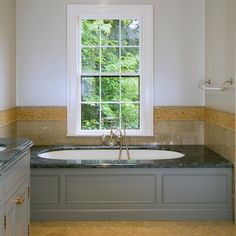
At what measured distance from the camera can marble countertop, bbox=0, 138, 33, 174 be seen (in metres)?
2.22

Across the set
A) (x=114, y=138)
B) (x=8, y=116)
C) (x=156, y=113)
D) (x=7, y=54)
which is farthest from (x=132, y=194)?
(x=7, y=54)

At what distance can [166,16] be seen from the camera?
517cm

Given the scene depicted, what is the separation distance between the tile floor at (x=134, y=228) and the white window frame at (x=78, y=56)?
58.6 inches

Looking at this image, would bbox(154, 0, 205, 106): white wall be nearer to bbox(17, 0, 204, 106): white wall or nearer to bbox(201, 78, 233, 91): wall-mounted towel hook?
bbox(17, 0, 204, 106): white wall

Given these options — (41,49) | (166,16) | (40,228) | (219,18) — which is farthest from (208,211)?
(41,49)

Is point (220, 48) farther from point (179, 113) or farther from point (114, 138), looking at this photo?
point (114, 138)

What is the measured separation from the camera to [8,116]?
4.74m

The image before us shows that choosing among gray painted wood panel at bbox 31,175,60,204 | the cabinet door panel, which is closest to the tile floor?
gray painted wood panel at bbox 31,175,60,204

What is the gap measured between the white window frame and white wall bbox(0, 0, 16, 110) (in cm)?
66

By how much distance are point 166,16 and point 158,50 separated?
0.43 metres

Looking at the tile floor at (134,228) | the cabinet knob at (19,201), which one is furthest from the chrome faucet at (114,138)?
the cabinet knob at (19,201)

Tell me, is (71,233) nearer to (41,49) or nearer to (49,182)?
(49,182)

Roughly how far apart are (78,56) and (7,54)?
0.91 metres

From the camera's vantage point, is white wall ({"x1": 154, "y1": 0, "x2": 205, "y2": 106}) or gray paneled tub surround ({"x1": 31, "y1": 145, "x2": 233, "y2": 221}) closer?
gray paneled tub surround ({"x1": 31, "y1": 145, "x2": 233, "y2": 221})
